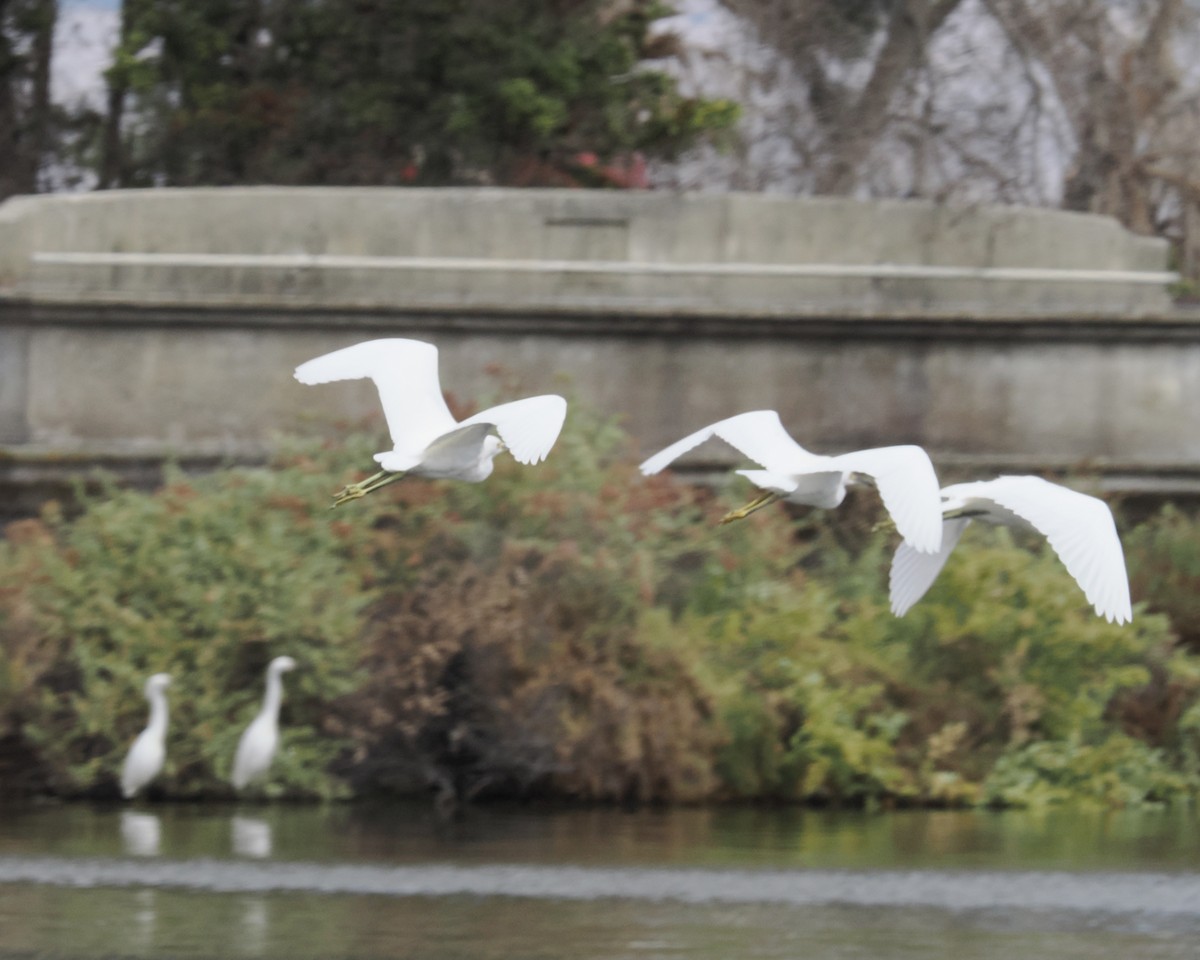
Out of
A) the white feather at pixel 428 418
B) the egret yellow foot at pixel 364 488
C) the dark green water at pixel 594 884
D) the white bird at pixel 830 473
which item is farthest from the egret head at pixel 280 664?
the white bird at pixel 830 473

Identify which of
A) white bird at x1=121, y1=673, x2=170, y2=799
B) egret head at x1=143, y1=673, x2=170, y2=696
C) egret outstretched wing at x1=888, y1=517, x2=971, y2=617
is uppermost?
egret outstretched wing at x1=888, y1=517, x2=971, y2=617

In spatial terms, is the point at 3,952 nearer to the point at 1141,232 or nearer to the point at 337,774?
the point at 337,774

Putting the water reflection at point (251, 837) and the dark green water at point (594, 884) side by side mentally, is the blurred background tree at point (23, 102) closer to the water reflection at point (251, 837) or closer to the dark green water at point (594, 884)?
the dark green water at point (594, 884)

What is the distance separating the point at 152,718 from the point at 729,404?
5.61m

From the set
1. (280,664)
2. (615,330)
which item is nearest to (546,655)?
(280,664)

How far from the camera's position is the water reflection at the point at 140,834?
14.9 m

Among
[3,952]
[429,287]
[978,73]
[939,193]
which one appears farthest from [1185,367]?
[3,952]

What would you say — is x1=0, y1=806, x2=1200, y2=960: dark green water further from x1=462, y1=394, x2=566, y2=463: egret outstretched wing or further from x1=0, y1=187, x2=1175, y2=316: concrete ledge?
x1=0, y1=187, x2=1175, y2=316: concrete ledge

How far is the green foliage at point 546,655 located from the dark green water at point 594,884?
379mm

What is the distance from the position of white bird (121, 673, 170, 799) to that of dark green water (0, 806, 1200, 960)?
261 mm

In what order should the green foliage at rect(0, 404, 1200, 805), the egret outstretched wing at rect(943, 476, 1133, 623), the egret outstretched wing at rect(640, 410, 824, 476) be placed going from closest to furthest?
1. the egret outstretched wing at rect(943, 476, 1133, 623)
2. the egret outstretched wing at rect(640, 410, 824, 476)
3. the green foliage at rect(0, 404, 1200, 805)

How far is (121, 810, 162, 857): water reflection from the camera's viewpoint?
48.7 feet

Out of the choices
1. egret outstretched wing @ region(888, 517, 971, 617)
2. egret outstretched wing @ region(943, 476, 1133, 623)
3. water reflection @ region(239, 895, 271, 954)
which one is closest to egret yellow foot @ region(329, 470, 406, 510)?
egret outstretched wing @ region(888, 517, 971, 617)

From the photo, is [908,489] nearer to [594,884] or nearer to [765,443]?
[765,443]
